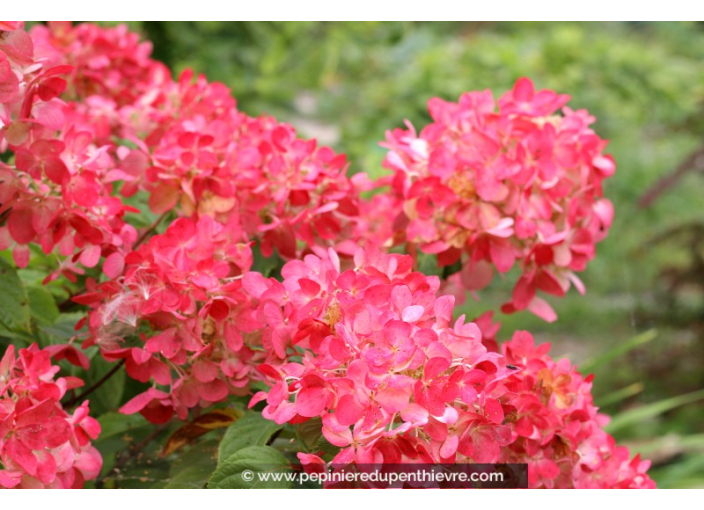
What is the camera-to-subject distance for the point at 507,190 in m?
0.64

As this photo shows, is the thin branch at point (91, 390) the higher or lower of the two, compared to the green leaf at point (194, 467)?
higher

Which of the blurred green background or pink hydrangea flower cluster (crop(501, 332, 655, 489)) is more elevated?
pink hydrangea flower cluster (crop(501, 332, 655, 489))

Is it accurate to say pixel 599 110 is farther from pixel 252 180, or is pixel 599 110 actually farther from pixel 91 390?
pixel 91 390

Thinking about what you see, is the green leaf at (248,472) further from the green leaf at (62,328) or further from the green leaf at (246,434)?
the green leaf at (62,328)

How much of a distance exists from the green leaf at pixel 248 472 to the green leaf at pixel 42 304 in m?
0.22

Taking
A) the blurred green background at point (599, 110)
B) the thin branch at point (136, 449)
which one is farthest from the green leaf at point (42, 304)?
the blurred green background at point (599, 110)

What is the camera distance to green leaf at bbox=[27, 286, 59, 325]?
645mm

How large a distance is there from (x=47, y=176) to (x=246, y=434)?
8.3 inches

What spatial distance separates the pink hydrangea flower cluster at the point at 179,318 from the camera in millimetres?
540

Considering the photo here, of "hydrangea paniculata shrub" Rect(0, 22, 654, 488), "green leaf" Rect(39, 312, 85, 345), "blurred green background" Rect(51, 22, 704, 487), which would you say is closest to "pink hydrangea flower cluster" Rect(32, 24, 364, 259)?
"hydrangea paniculata shrub" Rect(0, 22, 654, 488)

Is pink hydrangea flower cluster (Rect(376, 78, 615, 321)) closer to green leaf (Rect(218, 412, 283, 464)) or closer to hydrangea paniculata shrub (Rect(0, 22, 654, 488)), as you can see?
hydrangea paniculata shrub (Rect(0, 22, 654, 488))

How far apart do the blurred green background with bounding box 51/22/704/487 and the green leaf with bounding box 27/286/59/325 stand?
0.75 m

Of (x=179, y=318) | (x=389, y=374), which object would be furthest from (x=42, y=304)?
(x=389, y=374)

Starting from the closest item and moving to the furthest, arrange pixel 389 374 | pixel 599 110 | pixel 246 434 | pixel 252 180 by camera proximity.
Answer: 1. pixel 389 374
2. pixel 246 434
3. pixel 252 180
4. pixel 599 110
